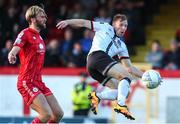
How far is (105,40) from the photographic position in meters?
13.8

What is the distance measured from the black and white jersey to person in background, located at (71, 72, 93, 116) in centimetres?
581

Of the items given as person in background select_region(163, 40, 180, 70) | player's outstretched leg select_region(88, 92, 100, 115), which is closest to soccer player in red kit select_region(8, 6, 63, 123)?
player's outstretched leg select_region(88, 92, 100, 115)

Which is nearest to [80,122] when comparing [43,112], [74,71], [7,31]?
[74,71]

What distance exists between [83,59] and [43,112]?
7687 millimetres

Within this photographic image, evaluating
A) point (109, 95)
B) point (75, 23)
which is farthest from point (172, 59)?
point (75, 23)

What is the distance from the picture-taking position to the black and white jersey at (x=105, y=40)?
13.8m

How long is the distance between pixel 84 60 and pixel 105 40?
7.20m

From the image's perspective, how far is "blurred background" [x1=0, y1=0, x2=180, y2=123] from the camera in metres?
20.3

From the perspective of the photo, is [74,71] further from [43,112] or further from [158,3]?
[43,112]

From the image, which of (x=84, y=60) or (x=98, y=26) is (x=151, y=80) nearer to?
(x=98, y=26)

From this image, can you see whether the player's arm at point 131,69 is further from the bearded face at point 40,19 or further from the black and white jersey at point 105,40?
the bearded face at point 40,19

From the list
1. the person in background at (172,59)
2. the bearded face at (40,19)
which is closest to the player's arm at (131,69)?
the bearded face at (40,19)

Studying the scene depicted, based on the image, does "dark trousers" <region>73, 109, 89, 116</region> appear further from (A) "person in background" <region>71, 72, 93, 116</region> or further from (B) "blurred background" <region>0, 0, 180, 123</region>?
(B) "blurred background" <region>0, 0, 180, 123</region>

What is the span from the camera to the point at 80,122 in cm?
1892
